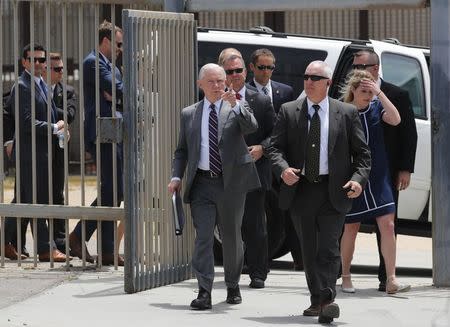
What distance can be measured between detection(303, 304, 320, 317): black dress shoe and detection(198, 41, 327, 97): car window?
3413 mm

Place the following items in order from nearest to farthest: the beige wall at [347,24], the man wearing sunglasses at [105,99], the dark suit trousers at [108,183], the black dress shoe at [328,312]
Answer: the black dress shoe at [328,312] → the man wearing sunglasses at [105,99] → the dark suit trousers at [108,183] → the beige wall at [347,24]

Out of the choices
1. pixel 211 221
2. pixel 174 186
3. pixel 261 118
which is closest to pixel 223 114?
pixel 174 186

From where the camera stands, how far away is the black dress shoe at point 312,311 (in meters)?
10.6

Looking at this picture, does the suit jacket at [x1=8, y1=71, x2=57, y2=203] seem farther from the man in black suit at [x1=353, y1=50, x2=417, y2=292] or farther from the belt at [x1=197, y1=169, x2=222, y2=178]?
the man in black suit at [x1=353, y1=50, x2=417, y2=292]

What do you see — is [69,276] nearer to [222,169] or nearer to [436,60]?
[222,169]

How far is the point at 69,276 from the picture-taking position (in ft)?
40.5

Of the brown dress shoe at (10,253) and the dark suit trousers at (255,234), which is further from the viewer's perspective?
the brown dress shoe at (10,253)

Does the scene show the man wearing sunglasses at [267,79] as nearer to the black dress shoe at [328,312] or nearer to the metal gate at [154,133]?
the metal gate at [154,133]

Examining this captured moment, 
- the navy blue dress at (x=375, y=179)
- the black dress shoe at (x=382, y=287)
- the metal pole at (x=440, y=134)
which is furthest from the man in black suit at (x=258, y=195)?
the metal pole at (x=440, y=134)

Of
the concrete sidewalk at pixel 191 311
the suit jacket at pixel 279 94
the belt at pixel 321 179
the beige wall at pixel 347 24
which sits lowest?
the concrete sidewalk at pixel 191 311

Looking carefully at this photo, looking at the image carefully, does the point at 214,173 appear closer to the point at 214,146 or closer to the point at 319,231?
the point at 214,146

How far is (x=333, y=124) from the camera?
10555 mm

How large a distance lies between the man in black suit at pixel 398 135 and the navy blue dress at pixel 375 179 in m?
0.11

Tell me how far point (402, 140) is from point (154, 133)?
185cm
